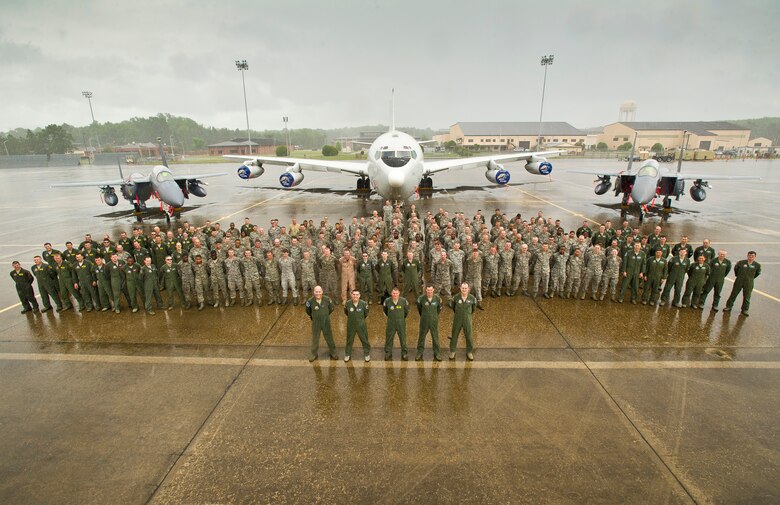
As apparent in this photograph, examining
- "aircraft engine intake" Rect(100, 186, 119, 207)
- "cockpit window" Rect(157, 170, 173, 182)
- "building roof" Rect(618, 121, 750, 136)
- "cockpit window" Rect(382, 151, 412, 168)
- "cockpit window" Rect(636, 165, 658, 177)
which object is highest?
"building roof" Rect(618, 121, 750, 136)

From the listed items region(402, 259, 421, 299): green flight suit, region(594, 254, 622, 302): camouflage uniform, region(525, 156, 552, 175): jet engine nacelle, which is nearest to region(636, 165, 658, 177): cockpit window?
region(525, 156, 552, 175): jet engine nacelle

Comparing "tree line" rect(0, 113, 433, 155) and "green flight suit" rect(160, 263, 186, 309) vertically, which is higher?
"tree line" rect(0, 113, 433, 155)

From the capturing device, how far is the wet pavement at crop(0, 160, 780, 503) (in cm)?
418

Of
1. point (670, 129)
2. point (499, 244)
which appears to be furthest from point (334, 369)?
point (670, 129)

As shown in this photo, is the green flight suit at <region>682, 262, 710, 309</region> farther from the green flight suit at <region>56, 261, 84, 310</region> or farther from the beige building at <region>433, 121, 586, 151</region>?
the beige building at <region>433, 121, 586, 151</region>

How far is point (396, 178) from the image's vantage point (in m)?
16.2

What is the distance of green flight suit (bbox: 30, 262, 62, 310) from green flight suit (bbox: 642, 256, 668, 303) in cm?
1361

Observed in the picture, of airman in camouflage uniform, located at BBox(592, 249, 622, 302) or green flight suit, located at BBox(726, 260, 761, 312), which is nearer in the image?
green flight suit, located at BBox(726, 260, 761, 312)

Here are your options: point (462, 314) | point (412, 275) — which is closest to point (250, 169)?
point (412, 275)

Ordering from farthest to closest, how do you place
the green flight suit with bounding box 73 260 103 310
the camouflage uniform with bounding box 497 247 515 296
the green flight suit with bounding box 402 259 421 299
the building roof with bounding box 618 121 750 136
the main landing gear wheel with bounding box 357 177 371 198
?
the building roof with bounding box 618 121 750 136
the main landing gear wheel with bounding box 357 177 371 198
the camouflage uniform with bounding box 497 247 515 296
the green flight suit with bounding box 402 259 421 299
the green flight suit with bounding box 73 260 103 310

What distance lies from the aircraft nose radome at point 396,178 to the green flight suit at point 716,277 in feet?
36.1

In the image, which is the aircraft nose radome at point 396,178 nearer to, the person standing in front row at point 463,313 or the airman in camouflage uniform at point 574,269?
the airman in camouflage uniform at point 574,269

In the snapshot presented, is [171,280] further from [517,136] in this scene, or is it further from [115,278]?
[517,136]

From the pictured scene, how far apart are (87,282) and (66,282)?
1.66 feet
